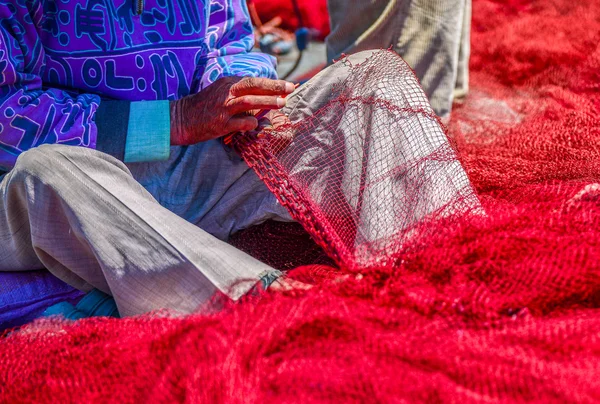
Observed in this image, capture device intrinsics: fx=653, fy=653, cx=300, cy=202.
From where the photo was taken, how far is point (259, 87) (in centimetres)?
124

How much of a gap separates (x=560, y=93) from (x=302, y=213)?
42.3 inches

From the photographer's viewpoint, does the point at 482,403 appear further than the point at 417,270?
No

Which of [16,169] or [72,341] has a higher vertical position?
[16,169]

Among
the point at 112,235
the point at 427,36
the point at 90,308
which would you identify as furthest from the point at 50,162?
the point at 427,36

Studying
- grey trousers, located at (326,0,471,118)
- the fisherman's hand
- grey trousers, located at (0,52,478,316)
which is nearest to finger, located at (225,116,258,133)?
the fisherman's hand

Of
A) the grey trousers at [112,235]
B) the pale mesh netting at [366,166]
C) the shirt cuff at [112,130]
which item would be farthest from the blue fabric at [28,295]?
the pale mesh netting at [366,166]

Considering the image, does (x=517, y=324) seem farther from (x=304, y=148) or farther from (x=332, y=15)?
(x=332, y=15)

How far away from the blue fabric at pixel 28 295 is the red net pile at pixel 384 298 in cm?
13

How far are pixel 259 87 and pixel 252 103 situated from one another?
0.12ft

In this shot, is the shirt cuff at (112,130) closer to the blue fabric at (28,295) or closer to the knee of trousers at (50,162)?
the knee of trousers at (50,162)

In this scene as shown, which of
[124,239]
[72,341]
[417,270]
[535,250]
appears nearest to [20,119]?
[124,239]

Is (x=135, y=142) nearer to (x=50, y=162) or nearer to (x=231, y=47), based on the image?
(x=50, y=162)

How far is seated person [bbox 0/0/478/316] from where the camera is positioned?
40.9 inches

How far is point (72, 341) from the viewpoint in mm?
982
